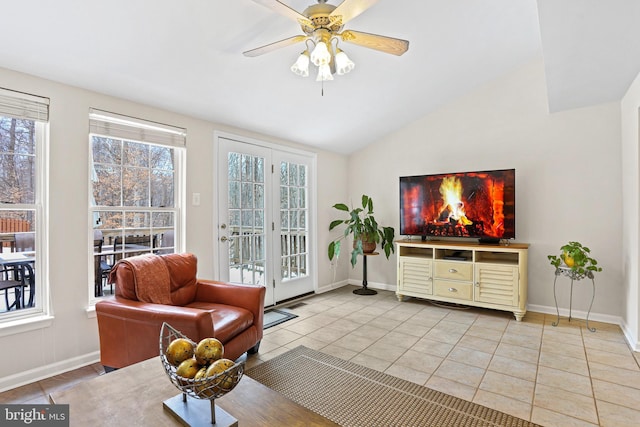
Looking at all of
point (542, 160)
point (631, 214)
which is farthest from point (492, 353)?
point (542, 160)

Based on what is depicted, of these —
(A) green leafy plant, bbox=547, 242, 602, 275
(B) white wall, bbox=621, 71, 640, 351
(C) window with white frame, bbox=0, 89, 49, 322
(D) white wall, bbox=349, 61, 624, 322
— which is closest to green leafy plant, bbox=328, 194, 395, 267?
(D) white wall, bbox=349, 61, 624, 322

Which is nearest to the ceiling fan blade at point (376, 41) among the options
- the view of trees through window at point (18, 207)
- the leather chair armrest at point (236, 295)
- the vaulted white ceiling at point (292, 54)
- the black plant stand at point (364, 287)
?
→ the vaulted white ceiling at point (292, 54)

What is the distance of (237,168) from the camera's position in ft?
12.3

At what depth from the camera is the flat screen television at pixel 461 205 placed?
382 centimetres

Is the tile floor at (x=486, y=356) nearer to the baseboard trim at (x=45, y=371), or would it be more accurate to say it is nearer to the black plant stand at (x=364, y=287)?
the baseboard trim at (x=45, y=371)

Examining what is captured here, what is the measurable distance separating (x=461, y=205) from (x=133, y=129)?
3582mm

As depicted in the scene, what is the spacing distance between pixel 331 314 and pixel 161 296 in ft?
6.33

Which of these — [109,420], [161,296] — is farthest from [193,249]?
[109,420]

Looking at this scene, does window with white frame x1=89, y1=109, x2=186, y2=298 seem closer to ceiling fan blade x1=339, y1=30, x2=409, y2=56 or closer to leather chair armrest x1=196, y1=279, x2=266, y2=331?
leather chair armrest x1=196, y1=279, x2=266, y2=331

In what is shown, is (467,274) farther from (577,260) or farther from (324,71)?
(324,71)

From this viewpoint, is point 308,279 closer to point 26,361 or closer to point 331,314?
point 331,314

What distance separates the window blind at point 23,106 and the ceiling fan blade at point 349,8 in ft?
6.87

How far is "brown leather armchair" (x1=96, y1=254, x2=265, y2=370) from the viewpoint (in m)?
2.06

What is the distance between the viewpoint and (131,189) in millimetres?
2891
